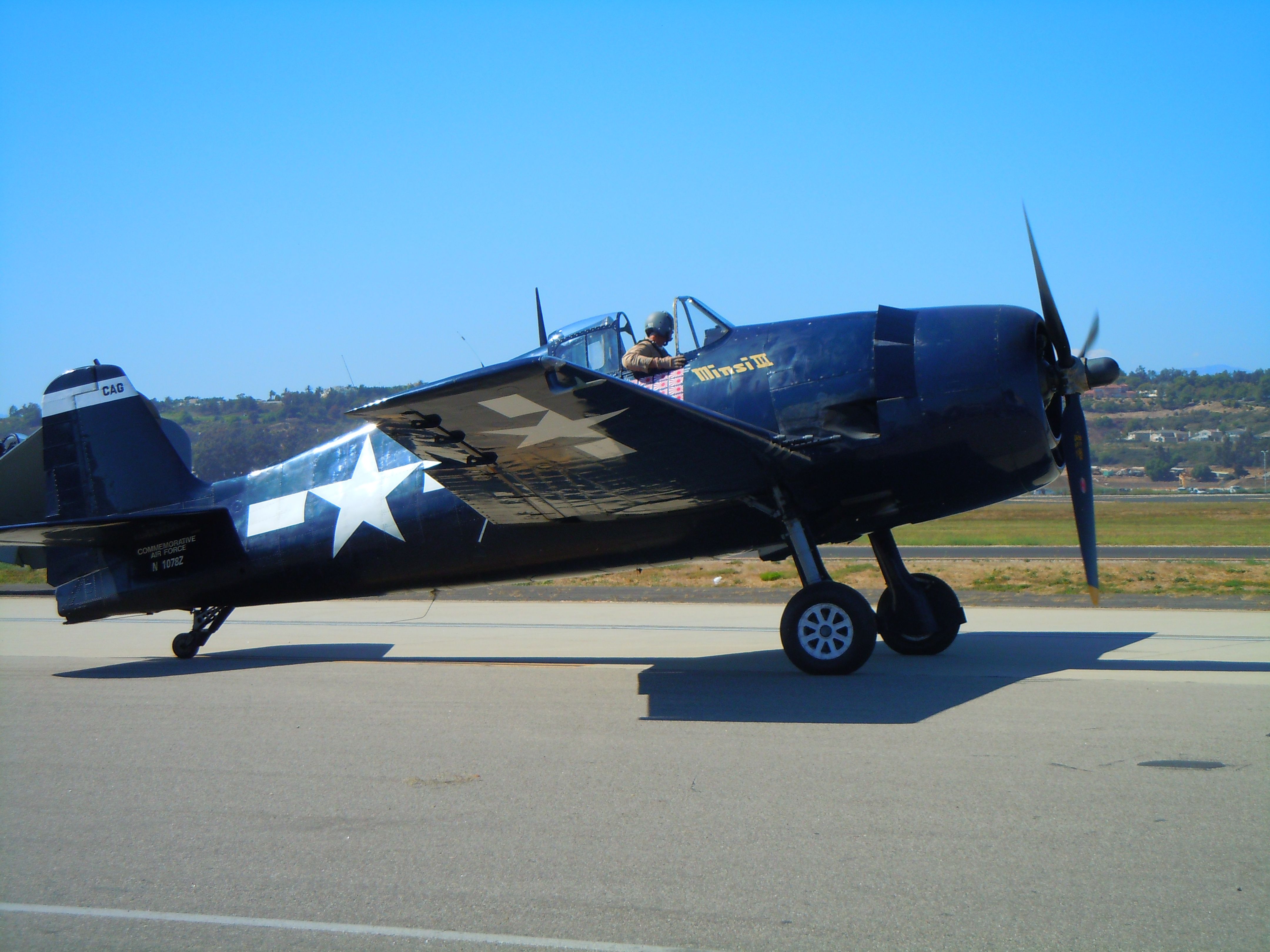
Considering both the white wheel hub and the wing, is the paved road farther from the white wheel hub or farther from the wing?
the wing

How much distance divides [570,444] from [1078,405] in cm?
451

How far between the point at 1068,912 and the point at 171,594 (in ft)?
33.7

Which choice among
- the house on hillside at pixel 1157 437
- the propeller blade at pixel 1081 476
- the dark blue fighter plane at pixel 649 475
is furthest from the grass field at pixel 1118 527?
the house on hillside at pixel 1157 437

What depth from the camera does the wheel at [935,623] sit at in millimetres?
10031

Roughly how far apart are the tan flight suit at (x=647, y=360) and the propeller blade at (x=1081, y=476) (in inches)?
140

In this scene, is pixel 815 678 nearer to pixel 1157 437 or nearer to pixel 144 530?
pixel 144 530

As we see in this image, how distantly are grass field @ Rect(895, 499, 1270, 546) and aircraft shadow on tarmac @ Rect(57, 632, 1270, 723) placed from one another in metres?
14.8

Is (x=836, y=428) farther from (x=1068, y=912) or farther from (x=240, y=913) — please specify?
(x=240, y=913)

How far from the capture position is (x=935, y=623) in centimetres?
1000

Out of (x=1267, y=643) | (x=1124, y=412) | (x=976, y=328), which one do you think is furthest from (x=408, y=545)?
(x=1124, y=412)

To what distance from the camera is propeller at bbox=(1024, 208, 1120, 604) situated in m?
8.55

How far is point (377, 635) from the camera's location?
13.9 m

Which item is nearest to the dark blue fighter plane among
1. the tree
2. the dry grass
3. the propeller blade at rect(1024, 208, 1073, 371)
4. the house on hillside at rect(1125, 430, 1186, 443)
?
the propeller blade at rect(1024, 208, 1073, 371)

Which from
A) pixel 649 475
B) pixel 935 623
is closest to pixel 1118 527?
pixel 935 623
